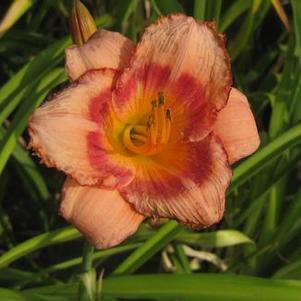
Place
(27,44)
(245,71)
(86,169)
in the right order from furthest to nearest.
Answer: (245,71) < (27,44) < (86,169)

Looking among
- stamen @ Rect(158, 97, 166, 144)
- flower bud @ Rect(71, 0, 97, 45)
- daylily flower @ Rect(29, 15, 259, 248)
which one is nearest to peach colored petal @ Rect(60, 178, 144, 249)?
daylily flower @ Rect(29, 15, 259, 248)

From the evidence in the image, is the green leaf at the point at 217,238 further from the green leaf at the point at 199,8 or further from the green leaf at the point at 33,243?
the green leaf at the point at 199,8

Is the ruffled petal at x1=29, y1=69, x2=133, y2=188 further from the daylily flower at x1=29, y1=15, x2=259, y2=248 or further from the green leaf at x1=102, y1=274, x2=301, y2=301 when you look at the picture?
the green leaf at x1=102, y1=274, x2=301, y2=301

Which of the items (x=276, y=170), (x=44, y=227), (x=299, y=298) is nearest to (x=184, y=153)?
(x=299, y=298)

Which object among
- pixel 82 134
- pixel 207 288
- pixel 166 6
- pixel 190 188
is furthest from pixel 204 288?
pixel 166 6

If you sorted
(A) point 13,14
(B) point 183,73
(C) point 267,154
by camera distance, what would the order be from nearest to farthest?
(B) point 183,73
(C) point 267,154
(A) point 13,14

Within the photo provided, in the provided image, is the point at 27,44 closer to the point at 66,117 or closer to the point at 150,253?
the point at 150,253

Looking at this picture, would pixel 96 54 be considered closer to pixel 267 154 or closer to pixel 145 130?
pixel 145 130
